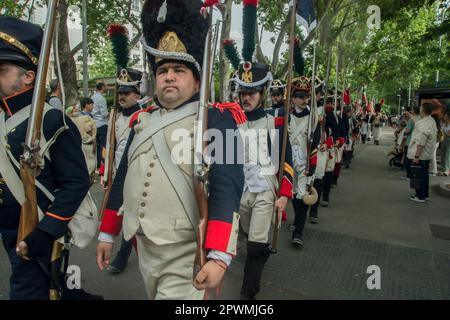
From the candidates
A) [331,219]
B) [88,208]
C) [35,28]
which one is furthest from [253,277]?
[331,219]

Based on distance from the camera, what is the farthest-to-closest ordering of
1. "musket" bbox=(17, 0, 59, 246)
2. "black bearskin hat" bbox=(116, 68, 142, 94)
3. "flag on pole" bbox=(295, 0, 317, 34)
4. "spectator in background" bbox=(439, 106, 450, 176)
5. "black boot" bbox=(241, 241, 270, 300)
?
"spectator in background" bbox=(439, 106, 450, 176) < "black bearskin hat" bbox=(116, 68, 142, 94) < "flag on pole" bbox=(295, 0, 317, 34) < "black boot" bbox=(241, 241, 270, 300) < "musket" bbox=(17, 0, 59, 246)

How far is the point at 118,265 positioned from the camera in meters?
4.22

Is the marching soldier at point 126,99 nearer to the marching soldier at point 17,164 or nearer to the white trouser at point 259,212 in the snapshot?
the white trouser at point 259,212

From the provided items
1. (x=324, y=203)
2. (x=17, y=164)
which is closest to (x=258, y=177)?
(x=17, y=164)

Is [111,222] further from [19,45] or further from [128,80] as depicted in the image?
[128,80]

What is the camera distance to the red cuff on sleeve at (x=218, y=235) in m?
1.92

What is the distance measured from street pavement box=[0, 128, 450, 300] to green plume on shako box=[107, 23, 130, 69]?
246 centimetres

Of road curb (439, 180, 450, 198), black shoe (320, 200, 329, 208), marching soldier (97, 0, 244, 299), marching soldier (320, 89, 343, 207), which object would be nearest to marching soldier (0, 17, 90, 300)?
marching soldier (97, 0, 244, 299)

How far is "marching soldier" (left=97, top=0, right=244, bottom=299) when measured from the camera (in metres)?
2.09

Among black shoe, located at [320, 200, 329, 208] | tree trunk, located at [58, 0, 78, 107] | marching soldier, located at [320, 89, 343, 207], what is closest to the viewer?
marching soldier, located at [320, 89, 343, 207]

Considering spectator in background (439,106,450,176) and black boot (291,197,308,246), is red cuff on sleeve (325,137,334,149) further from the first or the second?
spectator in background (439,106,450,176)
